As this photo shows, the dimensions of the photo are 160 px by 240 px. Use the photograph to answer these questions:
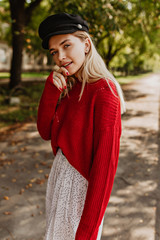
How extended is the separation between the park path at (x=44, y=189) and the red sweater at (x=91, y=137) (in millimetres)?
1988

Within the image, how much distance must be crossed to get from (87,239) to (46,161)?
4050mm

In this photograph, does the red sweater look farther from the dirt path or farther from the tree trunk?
the tree trunk

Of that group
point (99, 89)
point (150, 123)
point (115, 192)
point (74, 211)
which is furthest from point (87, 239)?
point (150, 123)

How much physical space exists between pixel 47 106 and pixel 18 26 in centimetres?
1019

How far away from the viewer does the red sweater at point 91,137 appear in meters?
1.33

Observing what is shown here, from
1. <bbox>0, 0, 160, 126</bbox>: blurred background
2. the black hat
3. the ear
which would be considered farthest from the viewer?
<bbox>0, 0, 160, 126</bbox>: blurred background

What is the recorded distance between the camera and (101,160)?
1334 mm

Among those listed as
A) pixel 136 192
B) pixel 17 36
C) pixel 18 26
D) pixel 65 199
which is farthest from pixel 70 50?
pixel 17 36

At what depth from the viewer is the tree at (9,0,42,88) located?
10672 millimetres

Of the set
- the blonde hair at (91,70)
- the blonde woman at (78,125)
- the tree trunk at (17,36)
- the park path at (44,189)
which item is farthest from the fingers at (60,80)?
the tree trunk at (17,36)

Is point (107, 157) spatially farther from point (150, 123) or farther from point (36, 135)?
point (150, 123)

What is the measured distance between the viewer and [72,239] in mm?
1726

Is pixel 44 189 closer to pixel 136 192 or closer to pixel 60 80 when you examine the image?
pixel 136 192

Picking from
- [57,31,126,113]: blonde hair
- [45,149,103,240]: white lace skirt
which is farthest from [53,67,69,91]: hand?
[45,149,103,240]: white lace skirt
